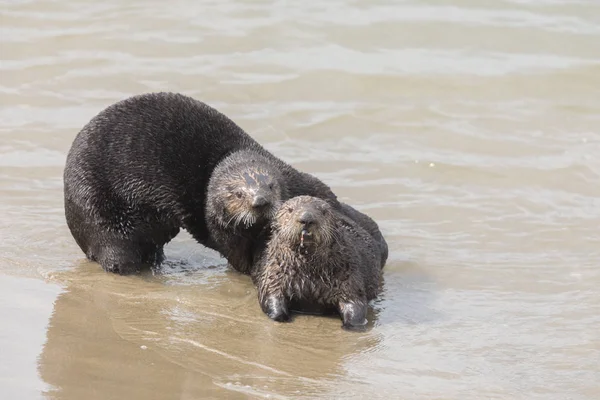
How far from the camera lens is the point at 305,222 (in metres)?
8.34

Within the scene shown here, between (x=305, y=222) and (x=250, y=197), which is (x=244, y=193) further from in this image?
(x=305, y=222)

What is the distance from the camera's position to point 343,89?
1391 cm

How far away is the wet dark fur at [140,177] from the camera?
9148 millimetres

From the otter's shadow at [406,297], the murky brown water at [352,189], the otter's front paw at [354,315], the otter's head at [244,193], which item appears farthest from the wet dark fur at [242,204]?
the otter's shadow at [406,297]

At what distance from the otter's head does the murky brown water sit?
2.08ft

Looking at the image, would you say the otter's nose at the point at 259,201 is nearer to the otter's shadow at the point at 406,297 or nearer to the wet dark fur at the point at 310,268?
the wet dark fur at the point at 310,268

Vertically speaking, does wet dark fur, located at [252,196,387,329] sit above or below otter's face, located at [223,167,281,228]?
below

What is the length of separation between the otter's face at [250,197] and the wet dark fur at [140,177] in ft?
1.45

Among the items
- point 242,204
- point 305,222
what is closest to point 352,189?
point 242,204

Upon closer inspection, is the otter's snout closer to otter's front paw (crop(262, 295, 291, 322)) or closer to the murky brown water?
otter's front paw (crop(262, 295, 291, 322))

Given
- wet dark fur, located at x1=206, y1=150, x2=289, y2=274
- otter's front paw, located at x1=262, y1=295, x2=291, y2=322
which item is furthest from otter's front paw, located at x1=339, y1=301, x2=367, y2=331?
wet dark fur, located at x1=206, y1=150, x2=289, y2=274

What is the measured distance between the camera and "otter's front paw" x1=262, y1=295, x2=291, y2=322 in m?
8.34

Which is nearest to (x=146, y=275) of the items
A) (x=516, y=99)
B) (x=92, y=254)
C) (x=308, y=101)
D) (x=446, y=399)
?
(x=92, y=254)

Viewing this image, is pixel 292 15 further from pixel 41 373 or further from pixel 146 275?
pixel 41 373
